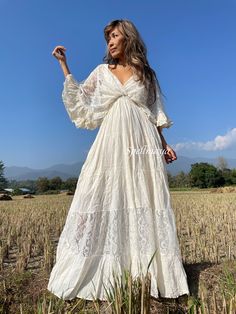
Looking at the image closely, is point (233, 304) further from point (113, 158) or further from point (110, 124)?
point (110, 124)

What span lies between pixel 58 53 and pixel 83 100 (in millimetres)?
416

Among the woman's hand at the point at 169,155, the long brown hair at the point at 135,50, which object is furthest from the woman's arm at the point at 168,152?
the long brown hair at the point at 135,50

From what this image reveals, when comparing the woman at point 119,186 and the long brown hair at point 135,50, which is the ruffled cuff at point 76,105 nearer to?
the woman at point 119,186

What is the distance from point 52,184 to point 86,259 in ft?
136

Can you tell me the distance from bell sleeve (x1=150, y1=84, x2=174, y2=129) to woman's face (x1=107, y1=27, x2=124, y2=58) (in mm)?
419

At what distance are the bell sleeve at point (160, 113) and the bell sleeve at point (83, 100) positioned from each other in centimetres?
44

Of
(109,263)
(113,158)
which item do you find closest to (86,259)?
(109,263)

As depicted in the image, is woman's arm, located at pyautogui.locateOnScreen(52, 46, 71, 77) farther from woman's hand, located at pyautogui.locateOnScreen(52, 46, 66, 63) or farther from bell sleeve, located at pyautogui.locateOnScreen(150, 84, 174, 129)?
bell sleeve, located at pyautogui.locateOnScreen(150, 84, 174, 129)

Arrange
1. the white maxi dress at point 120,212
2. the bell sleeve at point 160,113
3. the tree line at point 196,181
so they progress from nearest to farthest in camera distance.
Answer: the white maxi dress at point 120,212, the bell sleeve at point 160,113, the tree line at point 196,181

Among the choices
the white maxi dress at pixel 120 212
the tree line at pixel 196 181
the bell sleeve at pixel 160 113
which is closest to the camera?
the white maxi dress at pixel 120 212

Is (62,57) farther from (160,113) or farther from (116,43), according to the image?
(160,113)

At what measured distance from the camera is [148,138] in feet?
9.83

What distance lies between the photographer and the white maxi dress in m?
2.67

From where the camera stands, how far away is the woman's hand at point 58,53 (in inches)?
125
